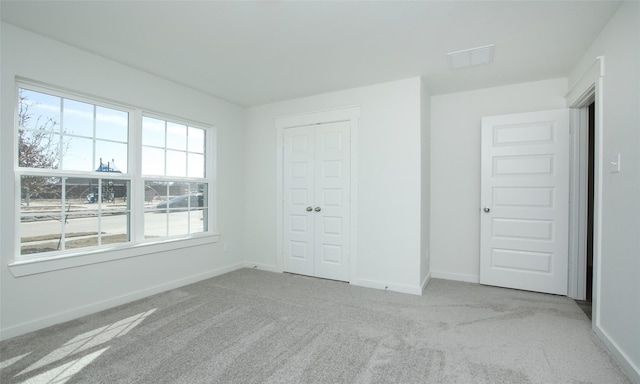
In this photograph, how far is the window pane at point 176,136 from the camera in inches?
147

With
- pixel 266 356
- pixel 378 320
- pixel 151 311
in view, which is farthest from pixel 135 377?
pixel 378 320

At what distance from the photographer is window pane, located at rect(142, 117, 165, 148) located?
345 centimetres

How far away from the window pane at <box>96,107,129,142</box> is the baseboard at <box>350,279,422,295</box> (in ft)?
10.8

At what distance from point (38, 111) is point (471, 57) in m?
4.19

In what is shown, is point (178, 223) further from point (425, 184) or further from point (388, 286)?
point (425, 184)

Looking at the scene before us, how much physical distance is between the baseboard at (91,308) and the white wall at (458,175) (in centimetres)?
340

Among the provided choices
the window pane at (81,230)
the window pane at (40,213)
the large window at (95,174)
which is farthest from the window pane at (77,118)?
the window pane at (81,230)

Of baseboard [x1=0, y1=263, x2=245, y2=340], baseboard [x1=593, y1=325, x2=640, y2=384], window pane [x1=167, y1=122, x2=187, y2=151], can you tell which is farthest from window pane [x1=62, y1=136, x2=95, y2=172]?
baseboard [x1=593, y1=325, x2=640, y2=384]

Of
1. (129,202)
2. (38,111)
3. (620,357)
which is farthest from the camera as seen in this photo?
(129,202)

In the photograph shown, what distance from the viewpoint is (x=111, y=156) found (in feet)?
10.3

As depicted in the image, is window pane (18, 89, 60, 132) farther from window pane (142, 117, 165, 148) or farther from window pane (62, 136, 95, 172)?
window pane (142, 117, 165, 148)

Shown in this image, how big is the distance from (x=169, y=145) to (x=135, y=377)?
2.70 meters

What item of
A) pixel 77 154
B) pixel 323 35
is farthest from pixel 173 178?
pixel 323 35

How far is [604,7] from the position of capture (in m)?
2.12
